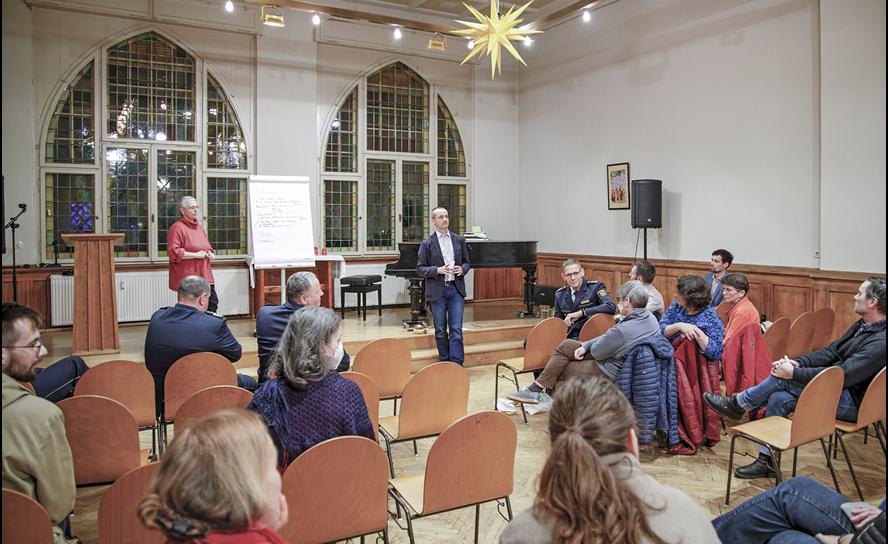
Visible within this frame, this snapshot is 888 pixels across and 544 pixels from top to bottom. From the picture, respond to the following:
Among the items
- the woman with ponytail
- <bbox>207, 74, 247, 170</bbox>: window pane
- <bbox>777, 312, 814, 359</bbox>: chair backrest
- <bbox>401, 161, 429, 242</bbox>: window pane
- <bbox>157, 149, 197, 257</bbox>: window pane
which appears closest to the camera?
the woman with ponytail

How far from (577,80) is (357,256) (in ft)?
13.8

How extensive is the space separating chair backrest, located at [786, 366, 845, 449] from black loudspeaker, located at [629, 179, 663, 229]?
15.4ft

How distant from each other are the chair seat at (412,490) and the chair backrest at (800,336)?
364 cm

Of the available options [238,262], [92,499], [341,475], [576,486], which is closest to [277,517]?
[576,486]

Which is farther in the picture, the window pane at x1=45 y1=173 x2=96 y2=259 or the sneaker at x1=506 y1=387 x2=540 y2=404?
the window pane at x1=45 y1=173 x2=96 y2=259

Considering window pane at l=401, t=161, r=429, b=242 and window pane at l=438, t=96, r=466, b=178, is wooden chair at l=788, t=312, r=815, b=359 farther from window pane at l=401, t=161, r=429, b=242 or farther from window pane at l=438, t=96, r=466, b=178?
window pane at l=438, t=96, r=466, b=178

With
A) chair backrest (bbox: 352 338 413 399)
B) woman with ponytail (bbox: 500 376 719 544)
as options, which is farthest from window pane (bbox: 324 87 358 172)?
woman with ponytail (bbox: 500 376 719 544)

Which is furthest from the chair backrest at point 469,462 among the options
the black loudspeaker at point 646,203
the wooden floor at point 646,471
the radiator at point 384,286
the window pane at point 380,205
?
the window pane at point 380,205

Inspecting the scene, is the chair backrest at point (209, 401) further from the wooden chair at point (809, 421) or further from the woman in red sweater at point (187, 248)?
the woman in red sweater at point (187, 248)

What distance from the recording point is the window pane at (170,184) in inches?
335

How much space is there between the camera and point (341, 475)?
7.05ft

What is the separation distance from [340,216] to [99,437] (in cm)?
713

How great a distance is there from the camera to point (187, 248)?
21.2ft

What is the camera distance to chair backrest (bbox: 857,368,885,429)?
3293 millimetres
